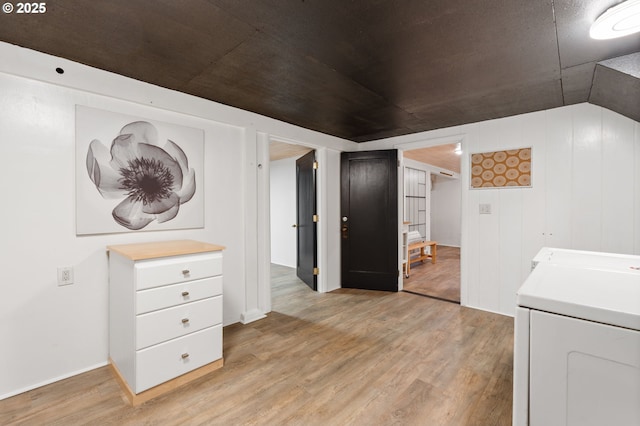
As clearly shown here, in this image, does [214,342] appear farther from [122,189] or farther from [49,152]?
Result: [49,152]

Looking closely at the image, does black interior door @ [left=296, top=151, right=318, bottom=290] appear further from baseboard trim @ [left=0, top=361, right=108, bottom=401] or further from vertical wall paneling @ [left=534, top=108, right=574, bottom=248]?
vertical wall paneling @ [left=534, top=108, right=574, bottom=248]

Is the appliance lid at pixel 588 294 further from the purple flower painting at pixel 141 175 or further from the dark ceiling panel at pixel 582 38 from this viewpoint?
the purple flower painting at pixel 141 175

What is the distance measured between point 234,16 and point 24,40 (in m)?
1.37

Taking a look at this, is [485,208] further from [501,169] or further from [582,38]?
[582,38]

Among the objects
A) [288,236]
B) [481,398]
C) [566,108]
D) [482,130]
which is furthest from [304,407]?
[288,236]

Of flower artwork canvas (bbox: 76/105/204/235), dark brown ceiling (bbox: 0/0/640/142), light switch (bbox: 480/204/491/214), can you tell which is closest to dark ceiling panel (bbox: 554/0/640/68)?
dark brown ceiling (bbox: 0/0/640/142)

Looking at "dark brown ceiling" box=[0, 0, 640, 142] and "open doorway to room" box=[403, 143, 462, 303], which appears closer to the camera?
"dark brown ceiling" box=[0, 0, 640, 142]

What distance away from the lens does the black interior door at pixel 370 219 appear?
3.99 meters

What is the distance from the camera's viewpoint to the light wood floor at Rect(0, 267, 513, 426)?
5.39 feet

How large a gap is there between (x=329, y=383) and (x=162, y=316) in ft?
3.99

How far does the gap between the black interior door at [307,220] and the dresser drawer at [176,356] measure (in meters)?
2.09

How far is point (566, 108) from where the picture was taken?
280 centimetres

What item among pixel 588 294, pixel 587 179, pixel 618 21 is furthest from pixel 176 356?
pixel 587 179

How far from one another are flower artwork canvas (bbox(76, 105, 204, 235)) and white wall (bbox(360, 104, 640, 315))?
3.03 meters
